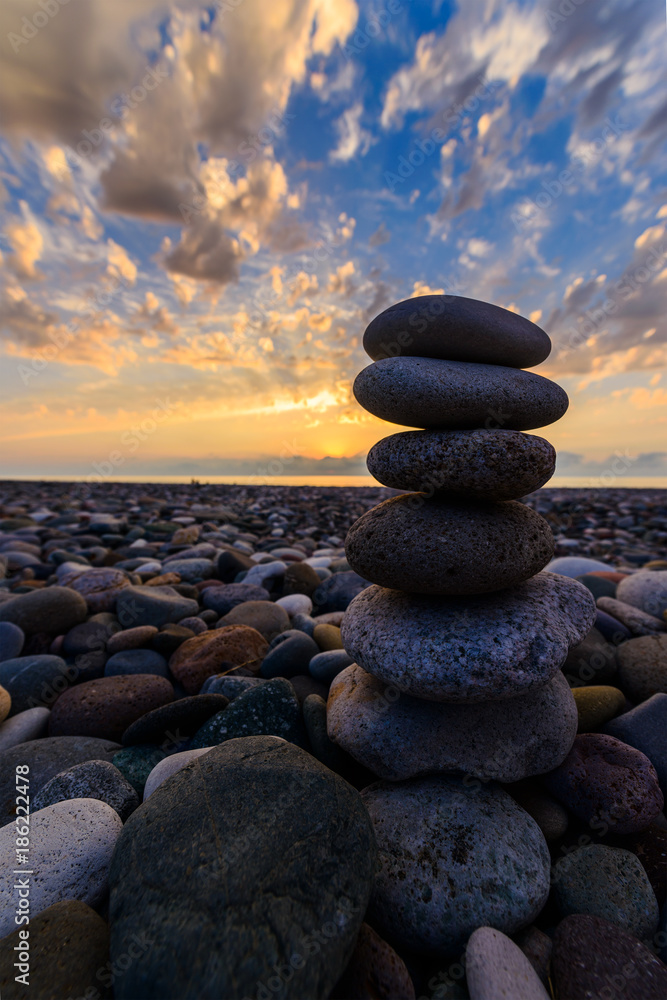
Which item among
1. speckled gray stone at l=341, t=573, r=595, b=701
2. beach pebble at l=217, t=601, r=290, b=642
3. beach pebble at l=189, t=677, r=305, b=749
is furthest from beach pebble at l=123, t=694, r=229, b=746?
beach pebble at l=217, t=601, r=290, b=642

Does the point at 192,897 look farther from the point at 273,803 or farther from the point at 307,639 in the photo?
the point at 307,639

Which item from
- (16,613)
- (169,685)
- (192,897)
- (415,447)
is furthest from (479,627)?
(16,613)

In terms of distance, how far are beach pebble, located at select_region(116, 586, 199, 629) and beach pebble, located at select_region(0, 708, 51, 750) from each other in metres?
1.56

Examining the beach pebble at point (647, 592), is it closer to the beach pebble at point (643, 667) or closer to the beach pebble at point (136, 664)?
the beach pebble at point (643, 667)

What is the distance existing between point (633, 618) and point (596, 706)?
67.2 inches

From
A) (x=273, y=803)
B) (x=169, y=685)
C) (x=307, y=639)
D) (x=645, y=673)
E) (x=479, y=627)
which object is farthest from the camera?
(x=307, y=639)

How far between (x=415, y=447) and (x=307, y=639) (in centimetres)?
222

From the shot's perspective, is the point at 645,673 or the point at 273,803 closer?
the point at 273,803

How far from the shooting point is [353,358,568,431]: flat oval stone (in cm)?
292

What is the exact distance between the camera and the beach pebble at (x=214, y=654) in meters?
4.18

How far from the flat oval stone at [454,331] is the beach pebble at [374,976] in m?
3.24

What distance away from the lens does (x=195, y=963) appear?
154 centimetres

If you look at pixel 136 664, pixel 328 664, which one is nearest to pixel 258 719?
pixel 328 664

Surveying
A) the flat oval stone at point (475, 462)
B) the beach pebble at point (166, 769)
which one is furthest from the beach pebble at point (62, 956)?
the flat oval stone at point (475, 462)
